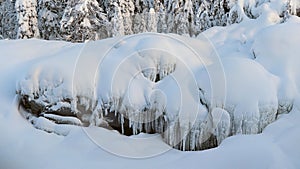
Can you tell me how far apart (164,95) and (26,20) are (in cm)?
1122

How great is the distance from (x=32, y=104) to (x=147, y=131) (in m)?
1.73

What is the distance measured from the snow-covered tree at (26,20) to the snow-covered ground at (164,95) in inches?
362

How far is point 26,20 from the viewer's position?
1460cm

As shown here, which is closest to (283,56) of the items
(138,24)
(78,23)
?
(78,23)

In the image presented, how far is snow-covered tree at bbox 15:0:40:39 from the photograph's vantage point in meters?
14.5

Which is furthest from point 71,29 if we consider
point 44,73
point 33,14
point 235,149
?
point 235,149

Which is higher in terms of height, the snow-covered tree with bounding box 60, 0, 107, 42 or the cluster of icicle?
the snow-covered tree with bounding box 60, 0, 107, 42

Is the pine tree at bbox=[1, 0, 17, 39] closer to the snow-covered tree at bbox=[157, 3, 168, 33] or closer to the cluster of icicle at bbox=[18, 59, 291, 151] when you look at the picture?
the snow-covered tree at bbox=[157, 3, 168, 33]

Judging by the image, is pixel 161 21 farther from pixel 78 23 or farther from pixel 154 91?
pixel 154 91

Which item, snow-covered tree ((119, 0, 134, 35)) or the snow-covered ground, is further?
snow-covered tree ((119, 0, 134, 35))

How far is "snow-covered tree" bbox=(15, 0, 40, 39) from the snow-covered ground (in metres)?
9.18

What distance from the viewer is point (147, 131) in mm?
5004

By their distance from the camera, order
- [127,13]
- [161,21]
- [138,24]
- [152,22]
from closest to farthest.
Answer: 1. [152,22]
2. [161,21]
3. [138,24]
4. [127,13]

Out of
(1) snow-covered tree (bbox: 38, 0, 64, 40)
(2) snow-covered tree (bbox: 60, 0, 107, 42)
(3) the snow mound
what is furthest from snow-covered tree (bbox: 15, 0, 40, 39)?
(3) the snow mound
